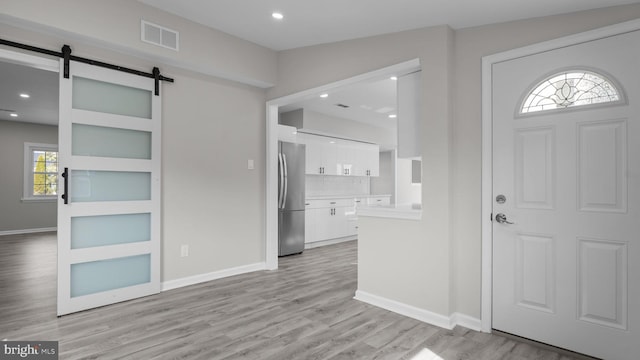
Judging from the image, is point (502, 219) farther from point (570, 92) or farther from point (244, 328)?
point (244, 328)

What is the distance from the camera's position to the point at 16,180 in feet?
26.4

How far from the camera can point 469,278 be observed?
284cm

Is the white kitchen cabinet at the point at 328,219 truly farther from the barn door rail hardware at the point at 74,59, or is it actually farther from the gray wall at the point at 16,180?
the gray wall at the point at 16,180

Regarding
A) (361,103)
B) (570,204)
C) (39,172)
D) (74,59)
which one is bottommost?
(570,204)

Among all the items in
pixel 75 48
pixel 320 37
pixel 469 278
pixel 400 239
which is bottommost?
pixel 469 278

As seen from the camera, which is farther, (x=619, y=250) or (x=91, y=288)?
(x=91, y=288)

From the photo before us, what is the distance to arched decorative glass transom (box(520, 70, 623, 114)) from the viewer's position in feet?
7.39

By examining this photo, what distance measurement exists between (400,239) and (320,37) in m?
2.30

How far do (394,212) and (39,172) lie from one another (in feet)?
30.6

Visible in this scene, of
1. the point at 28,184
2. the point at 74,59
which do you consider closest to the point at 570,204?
the point at 74,59

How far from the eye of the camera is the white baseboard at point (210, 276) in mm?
3752

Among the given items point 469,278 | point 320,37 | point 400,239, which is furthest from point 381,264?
point 320,37

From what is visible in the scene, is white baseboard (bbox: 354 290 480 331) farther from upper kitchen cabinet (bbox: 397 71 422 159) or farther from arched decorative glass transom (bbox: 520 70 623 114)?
arched decorative glass transom (bbox: 520 70 623 114)

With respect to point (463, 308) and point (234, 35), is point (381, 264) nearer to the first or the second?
point (463, 308)
